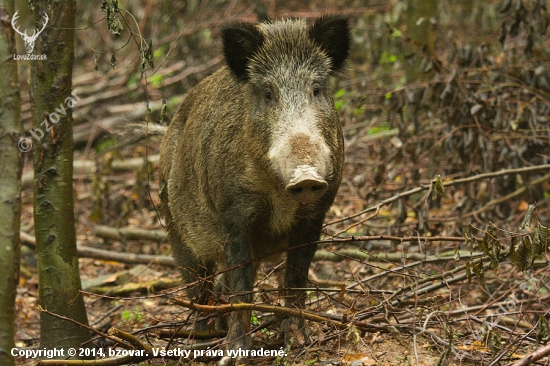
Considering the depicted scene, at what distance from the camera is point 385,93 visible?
738cm

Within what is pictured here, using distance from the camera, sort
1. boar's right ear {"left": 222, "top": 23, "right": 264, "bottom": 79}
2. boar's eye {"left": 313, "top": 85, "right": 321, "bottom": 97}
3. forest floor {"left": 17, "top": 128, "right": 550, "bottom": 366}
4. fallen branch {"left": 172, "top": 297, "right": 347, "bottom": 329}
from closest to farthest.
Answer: fallen branch {"left": 172, "top": 297, "right": 347, "bottom": 329} < forest floor {"left": 17, "top": 128, "right": 550, "bottom": 366} < boar's eye {"left": 313, "top": 85, "right": 321, "bottom": 97} < boar's right ear {"left": 222, "top": 23, "right": 264, "bottom": 79}

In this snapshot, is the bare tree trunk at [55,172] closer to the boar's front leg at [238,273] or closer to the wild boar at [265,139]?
the wild boar at [265,139]

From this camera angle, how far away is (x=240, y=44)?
15.2 ft

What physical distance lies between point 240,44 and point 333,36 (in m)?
0.65

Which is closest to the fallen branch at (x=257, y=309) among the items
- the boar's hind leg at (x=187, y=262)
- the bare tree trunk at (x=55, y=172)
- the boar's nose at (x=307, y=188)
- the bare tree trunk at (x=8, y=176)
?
the boar's nose at (x=307, y=188)

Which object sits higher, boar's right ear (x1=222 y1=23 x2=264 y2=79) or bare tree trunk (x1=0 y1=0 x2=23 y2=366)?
boar's right ear (x1=222 y1=23 x2=264 y2=79)

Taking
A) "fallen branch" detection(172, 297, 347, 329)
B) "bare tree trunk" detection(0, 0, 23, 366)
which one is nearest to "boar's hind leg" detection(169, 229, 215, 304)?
"fallen branch" detection(172, 297, 347, 329)

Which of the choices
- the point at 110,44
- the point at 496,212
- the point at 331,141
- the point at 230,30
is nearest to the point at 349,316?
the point at 331,141

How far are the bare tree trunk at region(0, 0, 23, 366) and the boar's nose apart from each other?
54.2 inches

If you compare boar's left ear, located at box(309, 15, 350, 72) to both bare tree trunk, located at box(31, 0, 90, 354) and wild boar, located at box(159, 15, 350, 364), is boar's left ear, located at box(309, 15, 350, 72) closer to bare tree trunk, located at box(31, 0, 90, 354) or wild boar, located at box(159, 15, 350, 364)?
wild boar, located at box(159, 15, 350, 364)

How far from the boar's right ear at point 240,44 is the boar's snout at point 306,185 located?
4.13ft

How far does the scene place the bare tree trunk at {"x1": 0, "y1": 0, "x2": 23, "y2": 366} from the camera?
324cm

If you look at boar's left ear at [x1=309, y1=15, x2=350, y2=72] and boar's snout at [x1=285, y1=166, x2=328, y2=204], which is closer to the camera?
boar's snout at [x1=285, y1=166, x2=328, y2=204]

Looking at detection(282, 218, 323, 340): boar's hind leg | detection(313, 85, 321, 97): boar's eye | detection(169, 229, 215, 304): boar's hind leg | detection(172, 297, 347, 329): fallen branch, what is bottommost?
detection(172, 297, 347, 329): fallen branch
